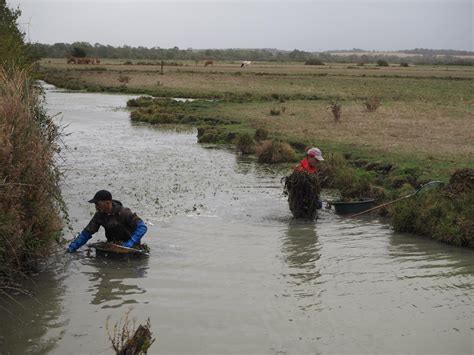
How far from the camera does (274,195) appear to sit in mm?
16203

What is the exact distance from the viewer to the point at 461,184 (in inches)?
509

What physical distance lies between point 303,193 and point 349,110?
20.4m

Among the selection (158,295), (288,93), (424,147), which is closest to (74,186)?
(158,295)

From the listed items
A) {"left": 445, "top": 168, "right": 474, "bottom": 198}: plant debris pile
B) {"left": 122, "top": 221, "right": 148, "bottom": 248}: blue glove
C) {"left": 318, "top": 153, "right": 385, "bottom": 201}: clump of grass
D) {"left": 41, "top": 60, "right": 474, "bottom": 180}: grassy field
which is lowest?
{"left": 122, "top": 221, "right": 148, "bottom": 248}: blue glove

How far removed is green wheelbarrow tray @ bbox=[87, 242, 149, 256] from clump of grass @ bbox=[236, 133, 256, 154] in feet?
40.0

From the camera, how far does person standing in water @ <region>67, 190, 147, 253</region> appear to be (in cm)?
1027

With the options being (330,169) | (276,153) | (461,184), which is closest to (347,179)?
(330,169)

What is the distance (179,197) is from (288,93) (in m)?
31.8

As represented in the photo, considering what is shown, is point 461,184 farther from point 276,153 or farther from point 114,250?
point 276,153

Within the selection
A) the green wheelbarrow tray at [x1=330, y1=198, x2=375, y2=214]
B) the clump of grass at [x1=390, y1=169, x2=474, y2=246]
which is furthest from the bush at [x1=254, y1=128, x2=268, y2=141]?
the clump of grass at [x1=390, y1=169, x2=474, y2=246]

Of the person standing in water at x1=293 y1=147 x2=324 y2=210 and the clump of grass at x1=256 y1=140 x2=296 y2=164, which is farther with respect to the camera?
the clump of grass at x1=256 y1=140 x2=296 y2=164

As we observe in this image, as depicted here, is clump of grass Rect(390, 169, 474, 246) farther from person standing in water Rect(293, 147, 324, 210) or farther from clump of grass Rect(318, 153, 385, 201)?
clump of grass Rect(318, 153, 385, 201)

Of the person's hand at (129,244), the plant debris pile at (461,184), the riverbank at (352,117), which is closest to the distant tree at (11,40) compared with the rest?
the riverbank at (352,117)

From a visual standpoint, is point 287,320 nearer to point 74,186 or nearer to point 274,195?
point 274,195
